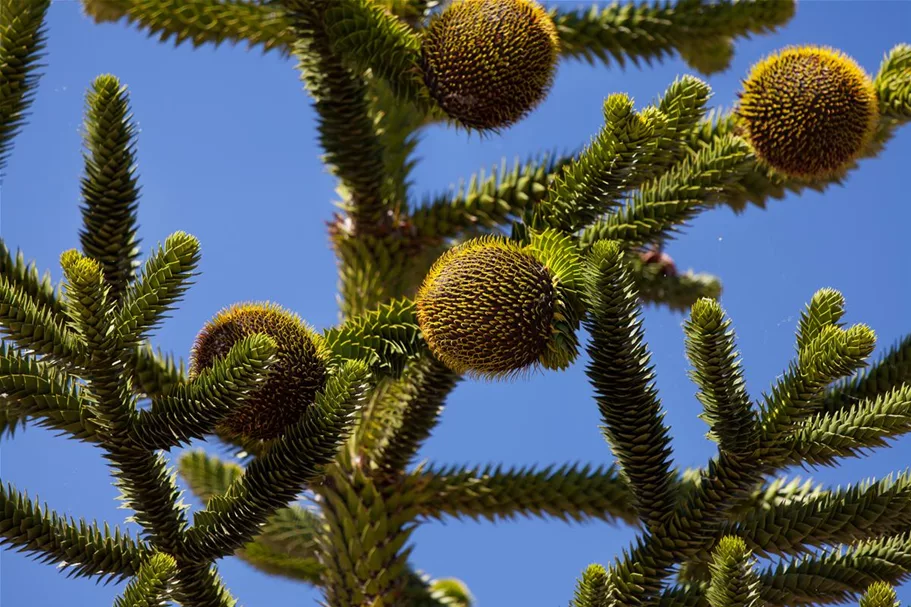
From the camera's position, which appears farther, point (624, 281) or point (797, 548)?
point (797, 548)

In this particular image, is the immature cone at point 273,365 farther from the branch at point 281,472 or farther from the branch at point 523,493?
the branch at point 523,493

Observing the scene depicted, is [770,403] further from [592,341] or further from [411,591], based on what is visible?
[411,591]

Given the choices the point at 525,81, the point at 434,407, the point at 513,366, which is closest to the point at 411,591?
the point at 434,407

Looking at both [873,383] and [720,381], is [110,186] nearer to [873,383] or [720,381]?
[720,381]

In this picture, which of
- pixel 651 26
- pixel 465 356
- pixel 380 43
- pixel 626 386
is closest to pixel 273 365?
pixel 465 356

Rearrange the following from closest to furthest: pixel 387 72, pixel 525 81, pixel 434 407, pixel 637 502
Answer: pixel 637 502
pixel 525 81
pixel 387 72
pixel 434 407

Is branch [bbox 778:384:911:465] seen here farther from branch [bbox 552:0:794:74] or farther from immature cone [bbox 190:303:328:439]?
branch [bbox 552:0:794:74]

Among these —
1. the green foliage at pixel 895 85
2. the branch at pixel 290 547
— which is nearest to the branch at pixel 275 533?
the branch at pixel 290 547
